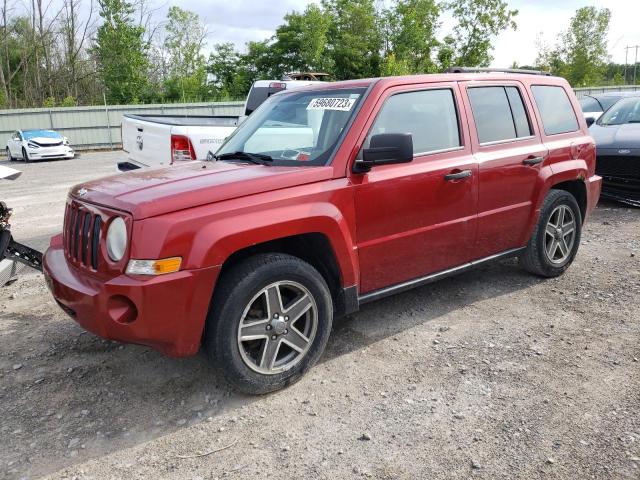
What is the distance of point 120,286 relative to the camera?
2807 mm

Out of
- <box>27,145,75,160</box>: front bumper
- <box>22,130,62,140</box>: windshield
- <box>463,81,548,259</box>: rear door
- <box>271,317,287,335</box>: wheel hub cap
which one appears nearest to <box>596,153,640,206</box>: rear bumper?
<box>463,81,548,259</box>: rear door

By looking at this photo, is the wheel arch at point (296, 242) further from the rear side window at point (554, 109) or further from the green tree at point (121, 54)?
the green tree at point (121, 54)

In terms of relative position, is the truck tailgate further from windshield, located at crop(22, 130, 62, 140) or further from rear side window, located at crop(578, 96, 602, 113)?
windshield, located at crop(22, 130, 62, 140)

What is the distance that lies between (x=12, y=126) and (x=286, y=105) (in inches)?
992

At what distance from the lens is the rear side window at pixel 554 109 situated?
4863 millimetres

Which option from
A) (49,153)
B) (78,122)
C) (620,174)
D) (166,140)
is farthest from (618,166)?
(78,122)

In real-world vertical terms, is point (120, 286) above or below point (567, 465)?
above

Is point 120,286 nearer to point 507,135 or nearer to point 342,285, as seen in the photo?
point 342,285

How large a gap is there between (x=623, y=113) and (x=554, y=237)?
5.58 meters

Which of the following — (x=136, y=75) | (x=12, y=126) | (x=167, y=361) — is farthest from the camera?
(x=136, y=75)

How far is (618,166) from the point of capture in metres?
8.22

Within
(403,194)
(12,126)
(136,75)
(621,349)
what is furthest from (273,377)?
(136,75)

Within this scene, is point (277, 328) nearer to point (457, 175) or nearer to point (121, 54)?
point (457, 175)

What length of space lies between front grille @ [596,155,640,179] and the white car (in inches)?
737
